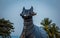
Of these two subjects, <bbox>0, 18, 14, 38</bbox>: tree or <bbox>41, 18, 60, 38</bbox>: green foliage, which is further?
<bbox>41, 18, 60, 38</bbox>: green foliage

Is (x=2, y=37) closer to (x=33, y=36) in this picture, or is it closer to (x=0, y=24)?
(x=0, y=24)

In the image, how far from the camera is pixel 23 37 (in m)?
6.96

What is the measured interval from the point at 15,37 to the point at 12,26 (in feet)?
3.42

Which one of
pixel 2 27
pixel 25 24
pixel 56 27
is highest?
pixel 25 24

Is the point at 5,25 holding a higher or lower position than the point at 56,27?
higher

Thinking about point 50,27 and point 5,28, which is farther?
point 50,27

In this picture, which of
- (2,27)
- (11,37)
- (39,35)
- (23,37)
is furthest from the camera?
(11,37)

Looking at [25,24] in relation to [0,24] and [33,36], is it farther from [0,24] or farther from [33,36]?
[0,24]

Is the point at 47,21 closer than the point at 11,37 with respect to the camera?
No

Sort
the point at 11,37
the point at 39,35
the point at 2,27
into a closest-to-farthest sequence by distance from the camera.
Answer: the point at 39,35 → the point at 2,27 → the point at 11,37

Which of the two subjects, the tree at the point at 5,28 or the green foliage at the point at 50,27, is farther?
the green foliage at the point at 50,27

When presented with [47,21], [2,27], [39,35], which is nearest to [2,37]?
[2,27]

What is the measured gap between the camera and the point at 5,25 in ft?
39.6

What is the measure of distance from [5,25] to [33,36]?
5345 mm
